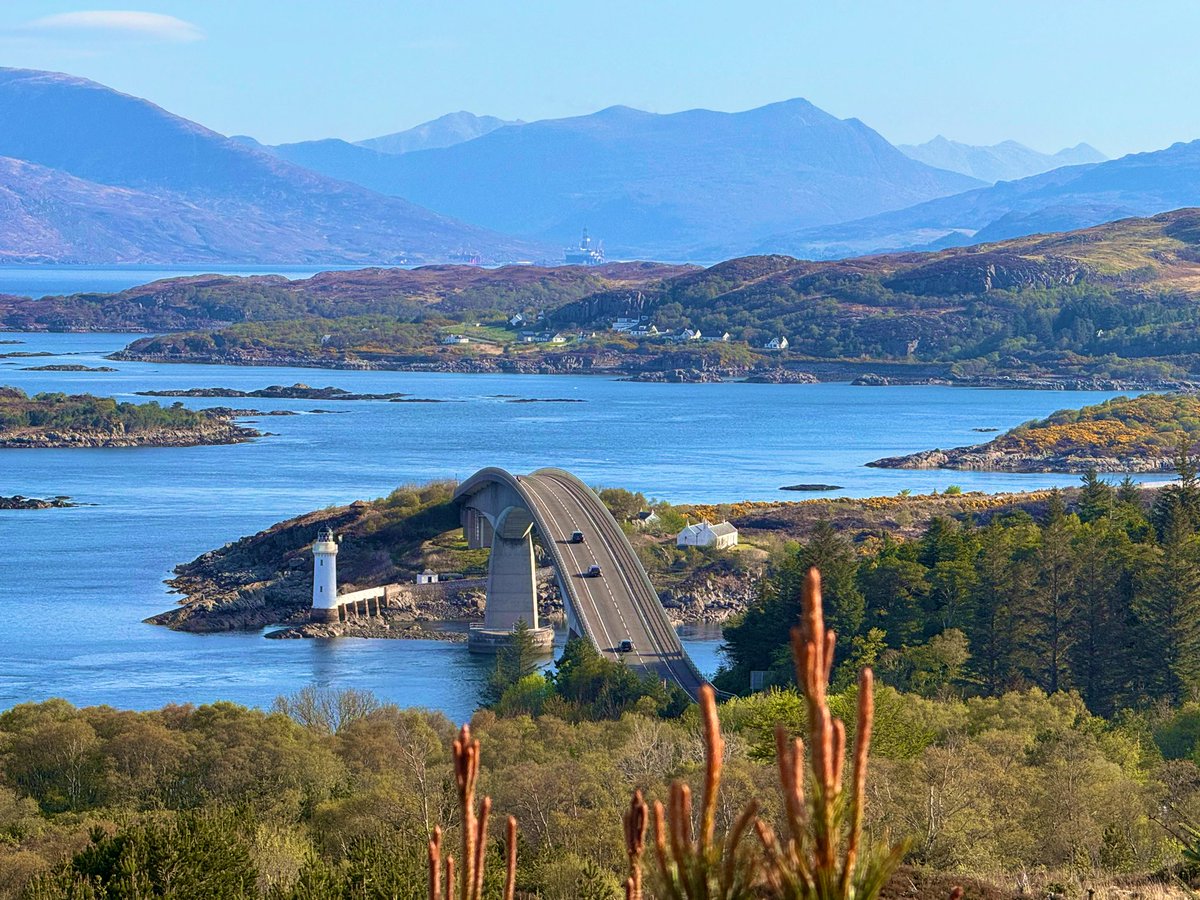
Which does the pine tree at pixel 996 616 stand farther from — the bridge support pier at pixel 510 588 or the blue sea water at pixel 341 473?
the bridge support pier at pixel 510 588

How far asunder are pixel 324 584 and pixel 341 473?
3522cm

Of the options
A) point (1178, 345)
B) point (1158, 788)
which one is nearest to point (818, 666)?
point (1158, 788)

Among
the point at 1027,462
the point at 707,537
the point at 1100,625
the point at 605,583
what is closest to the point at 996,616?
the point at 1100,625

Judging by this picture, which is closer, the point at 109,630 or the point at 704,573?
the point at 109,630

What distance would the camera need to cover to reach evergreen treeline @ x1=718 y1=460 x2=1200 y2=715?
131ft

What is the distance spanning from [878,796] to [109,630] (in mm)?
39148

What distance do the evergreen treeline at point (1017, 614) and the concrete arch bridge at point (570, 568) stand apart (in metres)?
2.44

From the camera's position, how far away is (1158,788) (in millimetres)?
26000

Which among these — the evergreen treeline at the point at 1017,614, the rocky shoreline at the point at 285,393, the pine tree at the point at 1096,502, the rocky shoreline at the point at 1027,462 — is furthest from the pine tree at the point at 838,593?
the rocky shoreline at the point at 285,393

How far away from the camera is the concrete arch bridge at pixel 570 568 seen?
49469mm

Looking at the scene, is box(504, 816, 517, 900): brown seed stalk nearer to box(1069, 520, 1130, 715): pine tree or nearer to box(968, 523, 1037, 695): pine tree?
box(1069, 520, 1130, 715): pine tree

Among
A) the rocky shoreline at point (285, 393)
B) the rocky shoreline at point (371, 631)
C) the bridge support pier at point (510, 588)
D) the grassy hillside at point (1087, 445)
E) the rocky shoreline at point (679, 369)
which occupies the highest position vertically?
the rocky shoreline at point (679, 369)

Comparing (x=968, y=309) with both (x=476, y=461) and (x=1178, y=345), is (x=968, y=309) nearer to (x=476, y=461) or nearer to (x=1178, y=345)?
(x=1178, y=345)

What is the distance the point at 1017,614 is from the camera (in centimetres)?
4241
